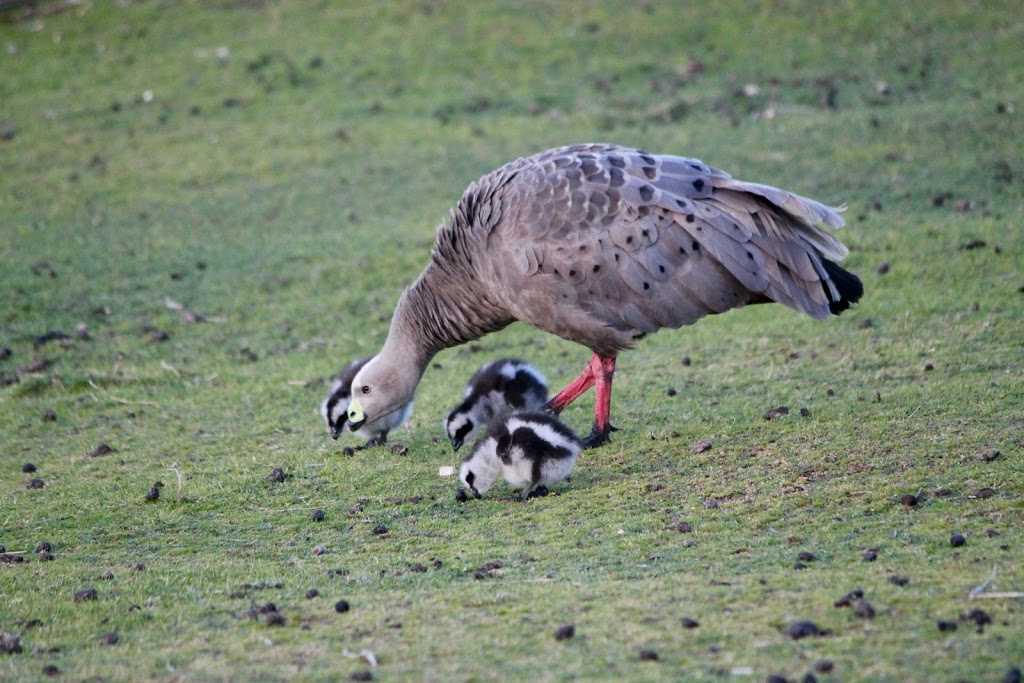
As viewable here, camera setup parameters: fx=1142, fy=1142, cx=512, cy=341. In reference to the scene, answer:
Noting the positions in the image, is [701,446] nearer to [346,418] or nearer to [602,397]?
[602,397]

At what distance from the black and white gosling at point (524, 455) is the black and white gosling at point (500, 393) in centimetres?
110

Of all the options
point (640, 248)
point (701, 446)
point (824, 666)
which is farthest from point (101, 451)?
point (824, 666)

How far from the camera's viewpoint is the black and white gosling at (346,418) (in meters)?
8.46

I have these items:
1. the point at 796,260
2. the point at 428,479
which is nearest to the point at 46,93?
the point at 428,479

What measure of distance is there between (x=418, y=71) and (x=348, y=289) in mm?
6445

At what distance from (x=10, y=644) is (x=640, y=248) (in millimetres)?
4449

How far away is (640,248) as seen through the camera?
7609mm

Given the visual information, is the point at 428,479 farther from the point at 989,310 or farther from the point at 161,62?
the point at 161,62

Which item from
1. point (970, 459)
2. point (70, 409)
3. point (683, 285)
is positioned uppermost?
point (683, 285)

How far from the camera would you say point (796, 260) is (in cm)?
768

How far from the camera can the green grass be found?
5121 millimetres

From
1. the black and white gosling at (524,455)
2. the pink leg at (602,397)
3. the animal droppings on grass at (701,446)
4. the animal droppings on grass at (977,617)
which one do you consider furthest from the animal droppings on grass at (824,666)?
the pink leg at (602,397)

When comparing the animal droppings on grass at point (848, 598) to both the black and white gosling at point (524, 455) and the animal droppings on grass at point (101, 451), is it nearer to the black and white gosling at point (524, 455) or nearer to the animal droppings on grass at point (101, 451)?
the black and white gosling at point (524, 455)

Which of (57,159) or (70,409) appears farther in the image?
(57,159)
